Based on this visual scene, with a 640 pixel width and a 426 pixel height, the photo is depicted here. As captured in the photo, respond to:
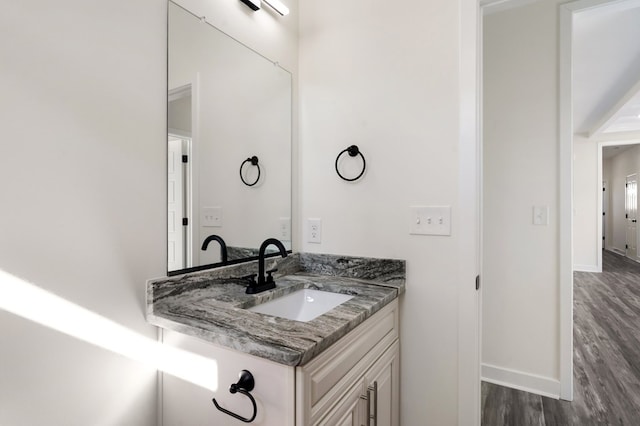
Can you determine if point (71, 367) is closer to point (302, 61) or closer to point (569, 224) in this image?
point (302, 61)

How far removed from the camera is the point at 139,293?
3.54ft

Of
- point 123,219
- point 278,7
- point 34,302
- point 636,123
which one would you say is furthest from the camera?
point 636,123

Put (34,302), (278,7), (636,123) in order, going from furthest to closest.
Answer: (636,123) → (278,7) → (34,302)

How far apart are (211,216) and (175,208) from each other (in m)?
0.18

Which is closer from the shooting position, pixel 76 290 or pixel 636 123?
pixel 76 290

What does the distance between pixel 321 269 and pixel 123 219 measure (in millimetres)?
989

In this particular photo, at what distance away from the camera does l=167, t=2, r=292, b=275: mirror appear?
122 cm

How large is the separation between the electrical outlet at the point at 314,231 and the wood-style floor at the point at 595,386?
1463mm

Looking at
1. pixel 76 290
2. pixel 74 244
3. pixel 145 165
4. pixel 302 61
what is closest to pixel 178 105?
pixel 145 165

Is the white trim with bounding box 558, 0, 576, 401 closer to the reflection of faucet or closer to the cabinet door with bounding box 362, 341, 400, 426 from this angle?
the cabinet door with bounding box 362, 341, 400, 426

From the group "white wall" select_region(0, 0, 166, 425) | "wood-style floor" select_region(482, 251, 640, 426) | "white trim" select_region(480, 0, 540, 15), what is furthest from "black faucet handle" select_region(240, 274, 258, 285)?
"wood-style floor" select_region(482, 251, 640, 426)

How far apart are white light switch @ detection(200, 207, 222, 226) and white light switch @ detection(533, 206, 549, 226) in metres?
2.06

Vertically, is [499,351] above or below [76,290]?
below

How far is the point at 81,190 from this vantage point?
0.94 m
